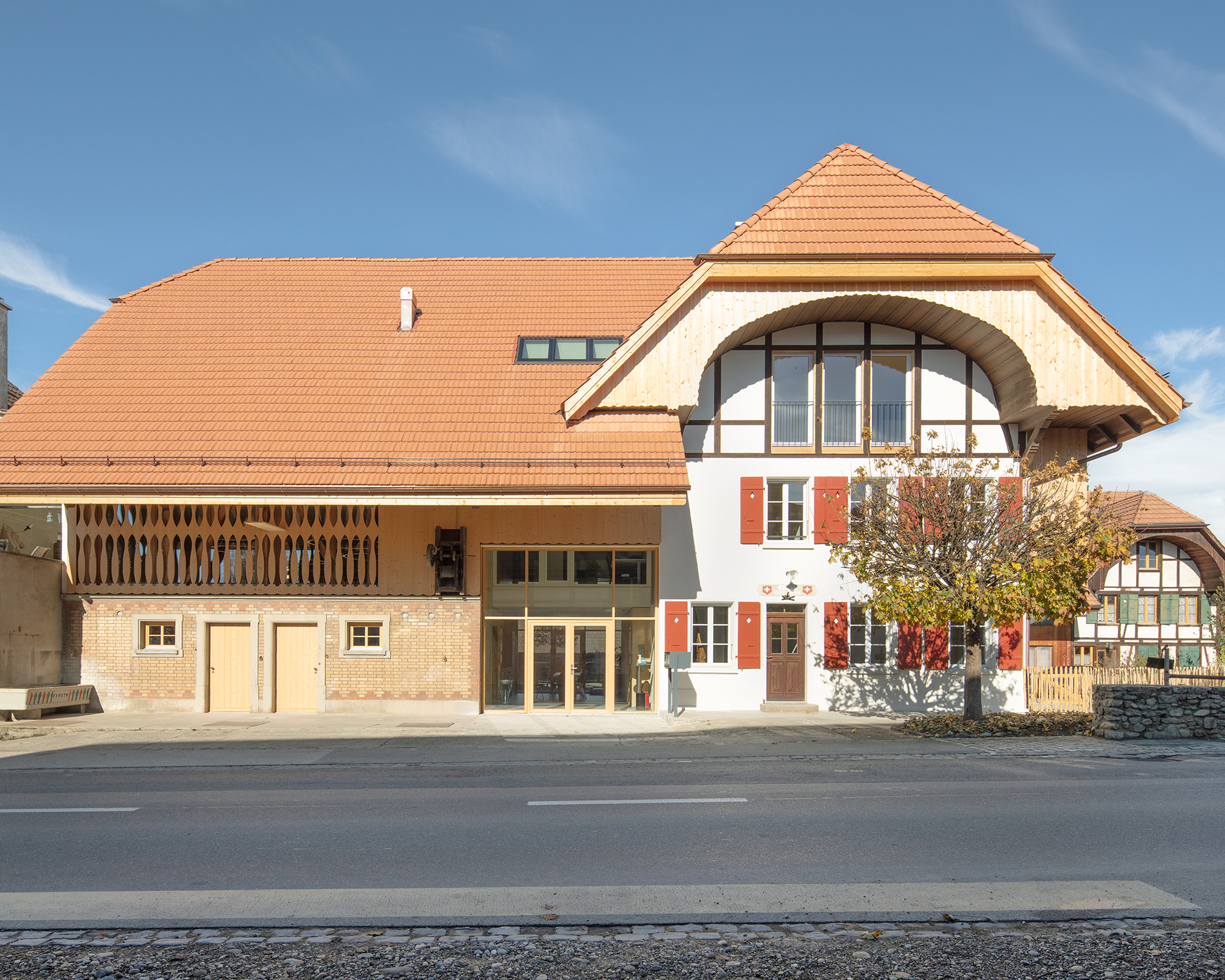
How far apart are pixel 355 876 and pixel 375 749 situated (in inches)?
311

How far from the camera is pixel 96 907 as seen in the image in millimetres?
6145

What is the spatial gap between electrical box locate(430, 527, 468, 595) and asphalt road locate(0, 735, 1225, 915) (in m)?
5.96

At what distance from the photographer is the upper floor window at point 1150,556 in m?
40.1

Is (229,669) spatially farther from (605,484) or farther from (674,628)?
(674,628)

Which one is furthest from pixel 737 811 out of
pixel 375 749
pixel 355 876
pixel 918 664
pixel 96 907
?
pixel 918 664

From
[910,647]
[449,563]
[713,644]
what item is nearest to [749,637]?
[713,644]

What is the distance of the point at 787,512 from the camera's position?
19.6m

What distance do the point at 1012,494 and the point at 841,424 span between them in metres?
4.72

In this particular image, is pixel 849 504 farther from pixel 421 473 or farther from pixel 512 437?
pixel 421 473

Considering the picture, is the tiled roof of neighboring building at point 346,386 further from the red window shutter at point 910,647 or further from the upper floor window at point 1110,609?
the upper floor window at point 1110,609

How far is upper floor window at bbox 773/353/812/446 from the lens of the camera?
19.8m

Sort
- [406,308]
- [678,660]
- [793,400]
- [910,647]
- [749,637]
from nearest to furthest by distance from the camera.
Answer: [678,660] < [749,637] < [910,647] < [793,400] < [406,308]

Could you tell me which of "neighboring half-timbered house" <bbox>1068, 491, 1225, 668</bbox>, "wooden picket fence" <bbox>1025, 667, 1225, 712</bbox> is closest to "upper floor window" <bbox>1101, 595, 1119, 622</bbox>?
"neighboring half-timbered house" <bbox>1068, 491, 1225, 668</bbox>

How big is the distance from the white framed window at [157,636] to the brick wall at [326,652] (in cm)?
8
